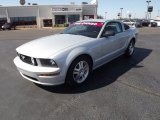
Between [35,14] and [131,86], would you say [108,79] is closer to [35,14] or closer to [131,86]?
[131,86]

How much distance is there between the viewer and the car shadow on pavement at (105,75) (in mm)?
3986

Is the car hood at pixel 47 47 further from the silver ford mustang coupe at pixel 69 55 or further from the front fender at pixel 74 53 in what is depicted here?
the front fender at pixel 74 53

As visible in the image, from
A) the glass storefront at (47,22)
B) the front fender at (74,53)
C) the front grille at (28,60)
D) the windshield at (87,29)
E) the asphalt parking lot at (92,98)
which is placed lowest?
the asphalt parking lot at (92,98)

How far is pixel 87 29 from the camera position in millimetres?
4898

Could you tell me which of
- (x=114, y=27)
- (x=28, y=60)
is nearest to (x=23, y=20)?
(x=114, y=27)

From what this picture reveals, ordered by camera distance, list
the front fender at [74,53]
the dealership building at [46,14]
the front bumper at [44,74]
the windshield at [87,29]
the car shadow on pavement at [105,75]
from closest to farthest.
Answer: the front bumper at [44,74], the front fender at [74,53], the car shadow on pavement at [105,75], the windshield at [87,29], the dealership building at [46,14]

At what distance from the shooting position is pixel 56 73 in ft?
11.4

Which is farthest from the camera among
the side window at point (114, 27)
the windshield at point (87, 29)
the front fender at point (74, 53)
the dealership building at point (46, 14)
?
the dealership building at point (46, 14)

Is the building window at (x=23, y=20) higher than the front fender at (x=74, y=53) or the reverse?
higher

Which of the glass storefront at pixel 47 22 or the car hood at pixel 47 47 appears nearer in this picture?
the car hood at pixel 47 47

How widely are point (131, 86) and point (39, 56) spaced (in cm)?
219

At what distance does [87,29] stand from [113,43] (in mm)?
860

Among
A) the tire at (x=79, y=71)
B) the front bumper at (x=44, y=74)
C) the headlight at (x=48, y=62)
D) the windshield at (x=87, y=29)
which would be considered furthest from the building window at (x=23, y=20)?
the headlight at (x=48, y=62)

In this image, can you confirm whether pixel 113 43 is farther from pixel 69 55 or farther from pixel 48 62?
pixel 48 62
